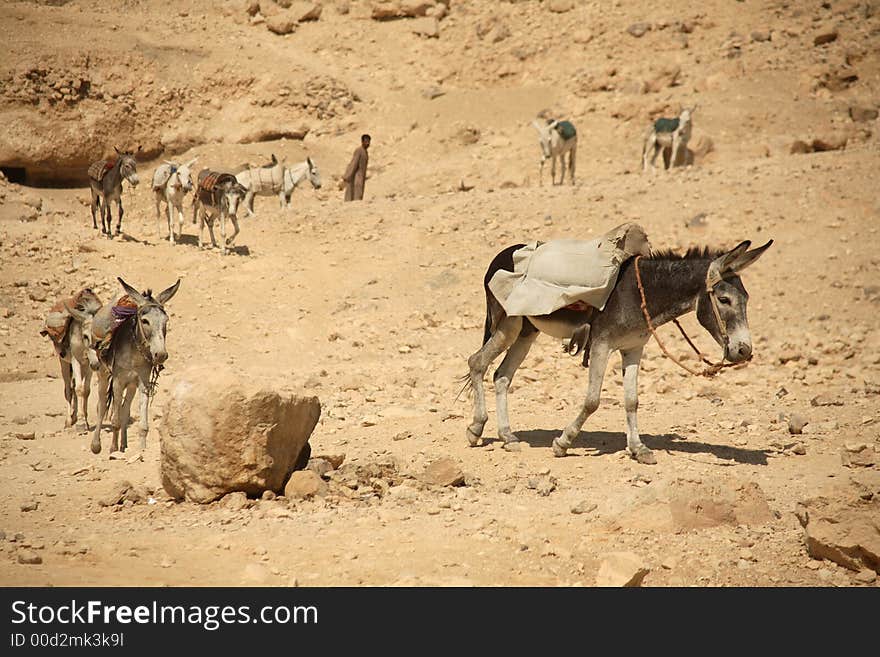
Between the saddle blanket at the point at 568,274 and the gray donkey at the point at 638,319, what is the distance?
0.16 metres

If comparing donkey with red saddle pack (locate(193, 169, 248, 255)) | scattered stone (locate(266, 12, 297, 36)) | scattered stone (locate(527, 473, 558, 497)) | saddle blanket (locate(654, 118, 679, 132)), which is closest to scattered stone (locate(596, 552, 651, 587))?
scattered stone (locate(527, 473, 558, 497))

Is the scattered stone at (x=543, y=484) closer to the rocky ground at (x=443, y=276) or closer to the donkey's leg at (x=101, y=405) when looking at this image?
the rocky ground at (x=443, y=276)

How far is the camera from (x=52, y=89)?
30516 mm

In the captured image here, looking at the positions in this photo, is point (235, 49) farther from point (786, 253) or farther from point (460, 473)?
point (460, 473)

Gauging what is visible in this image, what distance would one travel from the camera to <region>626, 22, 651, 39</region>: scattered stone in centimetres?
3522

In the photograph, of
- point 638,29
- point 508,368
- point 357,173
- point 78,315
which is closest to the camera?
point 508,368

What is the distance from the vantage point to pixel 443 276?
19078 millimetres

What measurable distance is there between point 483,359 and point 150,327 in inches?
131

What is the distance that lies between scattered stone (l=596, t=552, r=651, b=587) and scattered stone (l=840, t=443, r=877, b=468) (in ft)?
11.8

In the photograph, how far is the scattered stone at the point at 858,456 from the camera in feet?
30.6

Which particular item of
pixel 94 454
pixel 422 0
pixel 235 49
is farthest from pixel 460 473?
pixel 422 0

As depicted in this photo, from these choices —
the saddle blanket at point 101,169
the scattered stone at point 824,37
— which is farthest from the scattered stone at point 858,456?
the scattered stone at point 824,37

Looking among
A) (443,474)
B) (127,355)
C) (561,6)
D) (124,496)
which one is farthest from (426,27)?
(124,496)

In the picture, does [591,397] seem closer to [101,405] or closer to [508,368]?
[508,368]
